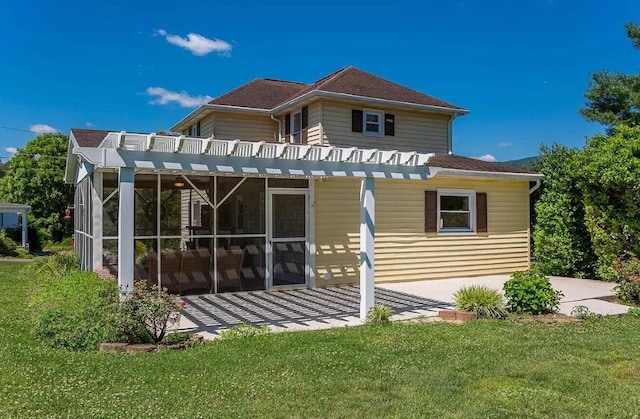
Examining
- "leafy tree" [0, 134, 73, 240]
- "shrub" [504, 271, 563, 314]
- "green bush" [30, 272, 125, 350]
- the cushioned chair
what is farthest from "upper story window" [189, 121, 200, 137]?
"leafy tree" [0, 134, 73, 240]

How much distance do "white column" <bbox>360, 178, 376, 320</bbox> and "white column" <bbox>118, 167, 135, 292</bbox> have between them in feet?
12.0

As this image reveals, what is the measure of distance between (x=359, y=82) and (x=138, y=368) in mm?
11846

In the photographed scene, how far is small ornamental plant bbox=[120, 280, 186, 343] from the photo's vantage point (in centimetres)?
592

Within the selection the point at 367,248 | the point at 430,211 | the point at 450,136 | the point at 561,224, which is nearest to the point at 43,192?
the point at 450,136

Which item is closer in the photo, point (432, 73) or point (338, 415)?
point (338, 415)

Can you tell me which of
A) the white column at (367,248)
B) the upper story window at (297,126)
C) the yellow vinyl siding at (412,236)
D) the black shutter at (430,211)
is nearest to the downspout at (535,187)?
the yellow vinyl siding at (412,236)

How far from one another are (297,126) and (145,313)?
9.68 m

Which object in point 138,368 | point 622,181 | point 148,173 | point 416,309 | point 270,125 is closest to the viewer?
point 138,368

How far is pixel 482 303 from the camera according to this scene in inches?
314

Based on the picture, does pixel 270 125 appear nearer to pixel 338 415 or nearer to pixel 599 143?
pixel 599 143

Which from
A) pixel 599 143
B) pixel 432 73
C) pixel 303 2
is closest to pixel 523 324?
pixel 599 143

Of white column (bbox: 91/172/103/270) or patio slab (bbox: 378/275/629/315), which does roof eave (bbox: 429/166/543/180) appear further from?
white column (bbox: 91/172/103/270)

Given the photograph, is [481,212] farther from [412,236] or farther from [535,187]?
[412,236]

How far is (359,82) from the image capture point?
1498 cm
